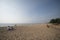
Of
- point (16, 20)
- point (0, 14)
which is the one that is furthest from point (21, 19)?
point (0, 14)

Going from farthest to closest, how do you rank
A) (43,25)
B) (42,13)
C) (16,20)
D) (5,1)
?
(43,25)
(42,13)
(16,20)
(5,1)

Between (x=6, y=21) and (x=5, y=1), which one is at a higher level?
(x=5, y=1)

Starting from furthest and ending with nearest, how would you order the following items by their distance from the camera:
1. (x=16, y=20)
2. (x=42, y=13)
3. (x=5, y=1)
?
(x=42, y=13) → (x=16, y=20) → (x=5, y=1)

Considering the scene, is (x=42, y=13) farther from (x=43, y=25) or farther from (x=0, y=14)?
(x=0, y=14)

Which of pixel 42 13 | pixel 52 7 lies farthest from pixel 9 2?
pixel 52 7

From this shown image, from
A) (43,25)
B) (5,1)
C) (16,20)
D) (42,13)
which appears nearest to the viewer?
(5,1)

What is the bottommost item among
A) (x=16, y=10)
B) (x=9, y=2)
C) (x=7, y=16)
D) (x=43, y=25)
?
(x=43, y=25)

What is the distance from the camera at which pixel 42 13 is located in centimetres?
516

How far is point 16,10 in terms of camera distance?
475 centimetres

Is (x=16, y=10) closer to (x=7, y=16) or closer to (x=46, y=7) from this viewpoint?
(x=7, y=16)

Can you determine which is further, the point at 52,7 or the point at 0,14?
the point at 52,7

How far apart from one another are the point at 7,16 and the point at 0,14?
0.32 meters

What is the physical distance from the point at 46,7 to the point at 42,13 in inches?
14.4

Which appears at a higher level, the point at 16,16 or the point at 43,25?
the point at 16,16
